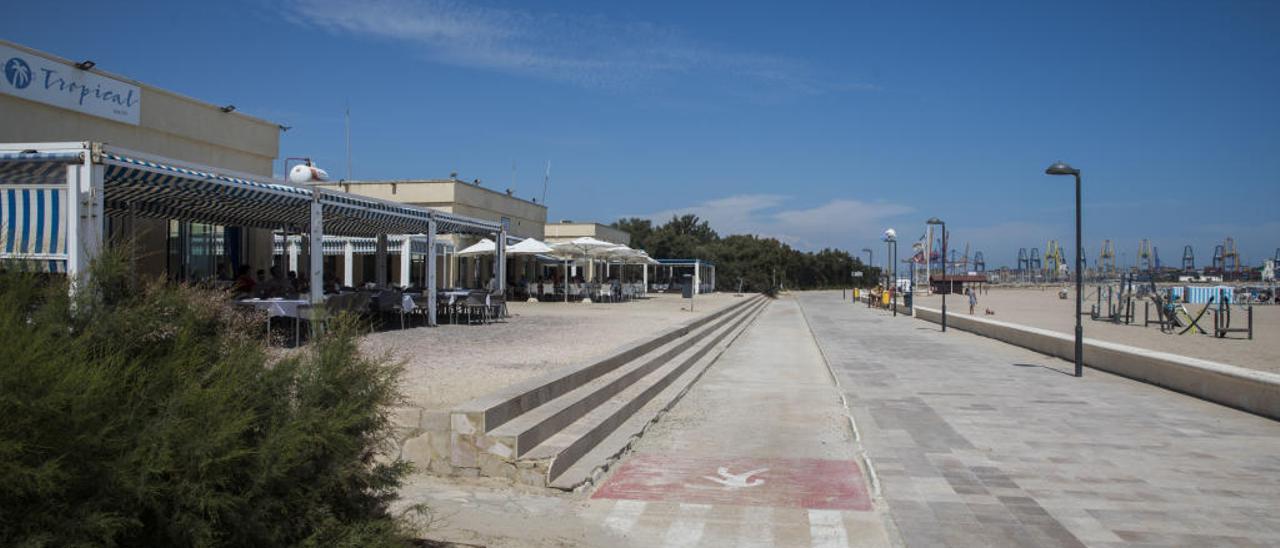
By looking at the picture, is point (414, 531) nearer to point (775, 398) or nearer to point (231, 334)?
point (231, 334)

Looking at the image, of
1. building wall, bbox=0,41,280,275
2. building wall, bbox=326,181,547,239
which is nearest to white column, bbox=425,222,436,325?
building wall, bbox=0,41,280,275

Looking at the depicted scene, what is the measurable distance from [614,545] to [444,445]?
1.75 meters

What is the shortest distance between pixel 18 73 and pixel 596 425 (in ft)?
40.9

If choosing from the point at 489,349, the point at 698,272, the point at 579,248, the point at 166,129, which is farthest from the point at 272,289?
the point at 698,272

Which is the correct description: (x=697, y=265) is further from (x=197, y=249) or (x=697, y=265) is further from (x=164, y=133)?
(x=164, y=133)

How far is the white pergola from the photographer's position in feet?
28.1

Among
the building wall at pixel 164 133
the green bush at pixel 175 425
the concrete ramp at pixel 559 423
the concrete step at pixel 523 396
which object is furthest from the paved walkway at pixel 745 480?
the building wall at pixel 164 133

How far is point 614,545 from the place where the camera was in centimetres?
511

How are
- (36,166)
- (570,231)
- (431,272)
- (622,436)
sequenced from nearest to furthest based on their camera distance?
(622,436)
(36,166)
(431,272)
(570,231)

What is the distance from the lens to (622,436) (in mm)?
8055

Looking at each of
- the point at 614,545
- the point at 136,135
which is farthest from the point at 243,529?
the point at 136,135

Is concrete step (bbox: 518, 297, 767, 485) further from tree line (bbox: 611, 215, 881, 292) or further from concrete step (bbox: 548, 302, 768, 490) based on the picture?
tree line (bbox: 611, 215, 881, 292)

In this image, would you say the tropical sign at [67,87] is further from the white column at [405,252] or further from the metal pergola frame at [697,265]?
the metal pergola frame at [697,265]

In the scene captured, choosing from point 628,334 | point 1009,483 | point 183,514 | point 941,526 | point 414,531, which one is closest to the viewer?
point 183,514
